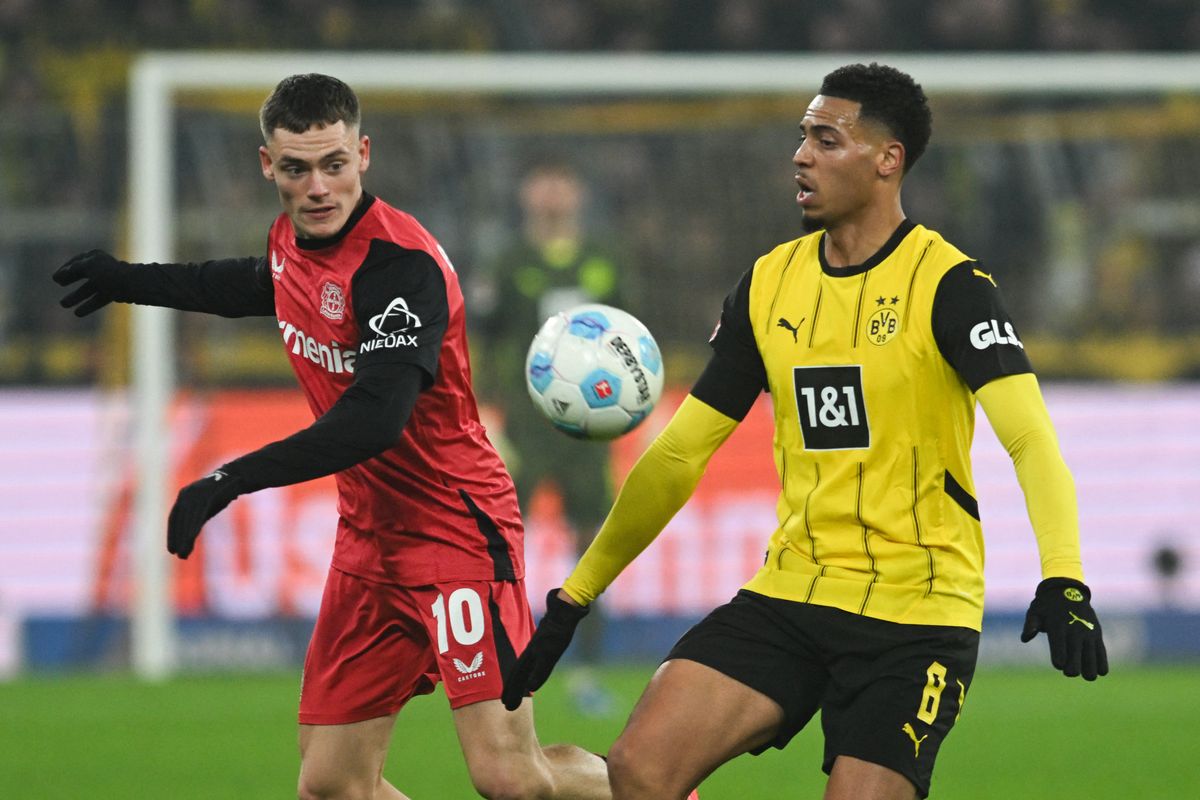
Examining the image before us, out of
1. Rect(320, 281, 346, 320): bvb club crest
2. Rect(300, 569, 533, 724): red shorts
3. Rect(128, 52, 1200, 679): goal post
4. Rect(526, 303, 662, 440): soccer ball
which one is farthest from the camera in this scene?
Rect(128, 52, 1200, 679): goal post

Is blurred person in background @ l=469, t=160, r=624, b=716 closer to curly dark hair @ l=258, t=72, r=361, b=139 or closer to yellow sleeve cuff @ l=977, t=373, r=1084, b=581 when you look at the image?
curly dark hair @ l=258, t=72, r=361, b=139

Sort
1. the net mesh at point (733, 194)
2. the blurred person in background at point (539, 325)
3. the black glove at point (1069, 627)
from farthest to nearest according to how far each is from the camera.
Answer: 1. the net mesh at point (733, 194)
2. the blurred person in background at point (539, 325)
3. the black glove at point (1069, 627)

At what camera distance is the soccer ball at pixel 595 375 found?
512 centimetres

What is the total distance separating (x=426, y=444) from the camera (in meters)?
4.91

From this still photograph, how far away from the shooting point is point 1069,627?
3.87 metres

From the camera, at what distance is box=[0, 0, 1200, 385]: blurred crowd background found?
38.9ft

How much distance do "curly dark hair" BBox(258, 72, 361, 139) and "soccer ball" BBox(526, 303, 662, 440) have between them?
87 centimetres

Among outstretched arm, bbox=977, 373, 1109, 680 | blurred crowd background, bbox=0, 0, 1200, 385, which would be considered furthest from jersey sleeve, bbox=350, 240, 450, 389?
blurred crowd background, bbox=0, 0, 1200, 385

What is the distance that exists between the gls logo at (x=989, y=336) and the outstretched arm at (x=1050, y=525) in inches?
3.5

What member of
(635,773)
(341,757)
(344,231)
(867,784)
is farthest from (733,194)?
(867,784)

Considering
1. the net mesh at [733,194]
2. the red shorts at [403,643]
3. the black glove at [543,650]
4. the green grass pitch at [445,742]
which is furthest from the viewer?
the net mesh at [733,194]

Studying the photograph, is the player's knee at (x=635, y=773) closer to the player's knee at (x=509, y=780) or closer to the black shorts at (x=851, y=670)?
the black shorts at (x=851, y=670)

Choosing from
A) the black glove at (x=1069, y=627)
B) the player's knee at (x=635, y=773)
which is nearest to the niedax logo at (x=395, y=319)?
the player's knee at (x=635, y=773)

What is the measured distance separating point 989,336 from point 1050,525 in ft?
1.50
